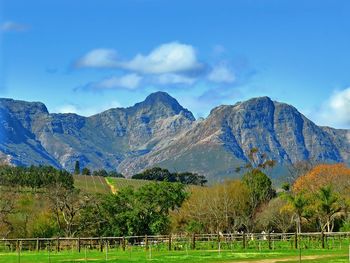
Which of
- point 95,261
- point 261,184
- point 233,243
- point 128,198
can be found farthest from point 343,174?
point 95,261

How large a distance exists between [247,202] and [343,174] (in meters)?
17.6

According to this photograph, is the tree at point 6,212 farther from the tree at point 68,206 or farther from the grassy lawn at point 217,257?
the grassy lawn at point 217,257

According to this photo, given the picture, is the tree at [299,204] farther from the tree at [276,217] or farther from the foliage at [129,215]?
the foliage at [129,215]

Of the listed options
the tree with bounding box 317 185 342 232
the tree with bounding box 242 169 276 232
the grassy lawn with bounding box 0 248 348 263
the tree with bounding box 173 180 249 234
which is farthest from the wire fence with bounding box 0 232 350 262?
the tree with bounding box 242 169 276 232

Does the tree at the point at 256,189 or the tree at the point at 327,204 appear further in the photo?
the tree at the point at 256,189

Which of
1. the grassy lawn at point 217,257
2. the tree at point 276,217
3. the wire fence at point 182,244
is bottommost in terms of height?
the grassy lawn at point 217,257

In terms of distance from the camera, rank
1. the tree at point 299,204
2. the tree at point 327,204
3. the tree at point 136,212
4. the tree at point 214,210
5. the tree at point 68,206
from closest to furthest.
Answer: the tree at point 327,204, the tree at point 299,204, the tree at point 136,212, the tree at point 68,206, the tree at point 214,210

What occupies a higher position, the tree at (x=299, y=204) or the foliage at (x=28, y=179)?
the foliage at (x=28, y=179)

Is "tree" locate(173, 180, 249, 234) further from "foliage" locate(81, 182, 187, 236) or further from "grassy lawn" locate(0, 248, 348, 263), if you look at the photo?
"grassy lawn" locate(0, 248, 348, 263)

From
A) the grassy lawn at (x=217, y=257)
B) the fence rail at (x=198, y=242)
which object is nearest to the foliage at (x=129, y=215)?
the fence rail at (x=198, y=242)

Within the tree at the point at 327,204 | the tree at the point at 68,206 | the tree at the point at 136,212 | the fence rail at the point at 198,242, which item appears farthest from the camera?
the tree at the point at 68,206

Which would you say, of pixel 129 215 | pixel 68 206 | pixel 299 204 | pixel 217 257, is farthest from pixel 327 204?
pixel 68 206

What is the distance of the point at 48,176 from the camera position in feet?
547

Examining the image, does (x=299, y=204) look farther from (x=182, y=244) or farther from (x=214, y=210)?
(x=214, y=210)
